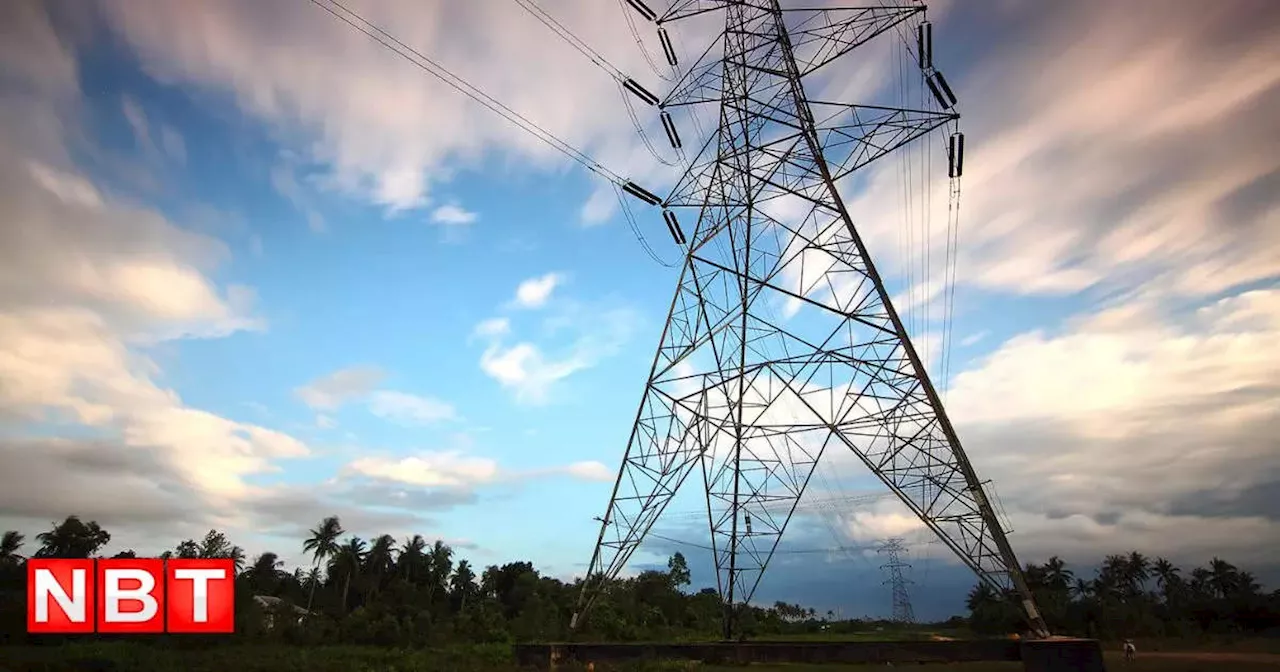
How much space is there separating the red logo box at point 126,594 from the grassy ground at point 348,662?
6678 millimetres

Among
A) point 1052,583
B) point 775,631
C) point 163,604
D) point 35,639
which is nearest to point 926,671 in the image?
point 163,604

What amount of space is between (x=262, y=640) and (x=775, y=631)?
37.4 m

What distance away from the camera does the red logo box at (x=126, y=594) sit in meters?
20.5

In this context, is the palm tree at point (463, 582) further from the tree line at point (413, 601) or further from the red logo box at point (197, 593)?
the red logo box at point (197, 593)

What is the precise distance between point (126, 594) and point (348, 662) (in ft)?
45.1

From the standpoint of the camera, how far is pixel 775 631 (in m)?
60.0

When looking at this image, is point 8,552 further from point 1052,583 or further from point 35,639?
point 1052,583

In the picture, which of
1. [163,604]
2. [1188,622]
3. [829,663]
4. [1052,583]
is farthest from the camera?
[1052,583]

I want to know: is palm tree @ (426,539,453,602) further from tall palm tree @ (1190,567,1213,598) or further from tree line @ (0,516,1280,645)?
tall palm tree @ (1190,567,1213,598)

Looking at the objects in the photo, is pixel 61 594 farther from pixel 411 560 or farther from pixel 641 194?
pixel 411 560

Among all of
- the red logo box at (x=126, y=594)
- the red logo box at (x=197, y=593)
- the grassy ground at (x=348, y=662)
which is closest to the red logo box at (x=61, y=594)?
the red logo box at (x=126, y=594)

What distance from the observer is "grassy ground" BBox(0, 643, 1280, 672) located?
2423 cm

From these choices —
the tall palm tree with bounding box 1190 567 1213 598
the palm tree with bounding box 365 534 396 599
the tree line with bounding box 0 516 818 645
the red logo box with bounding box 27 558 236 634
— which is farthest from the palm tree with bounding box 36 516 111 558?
the tall palm tree with bounding box 1190 567 1213 598

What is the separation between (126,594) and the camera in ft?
67.3
